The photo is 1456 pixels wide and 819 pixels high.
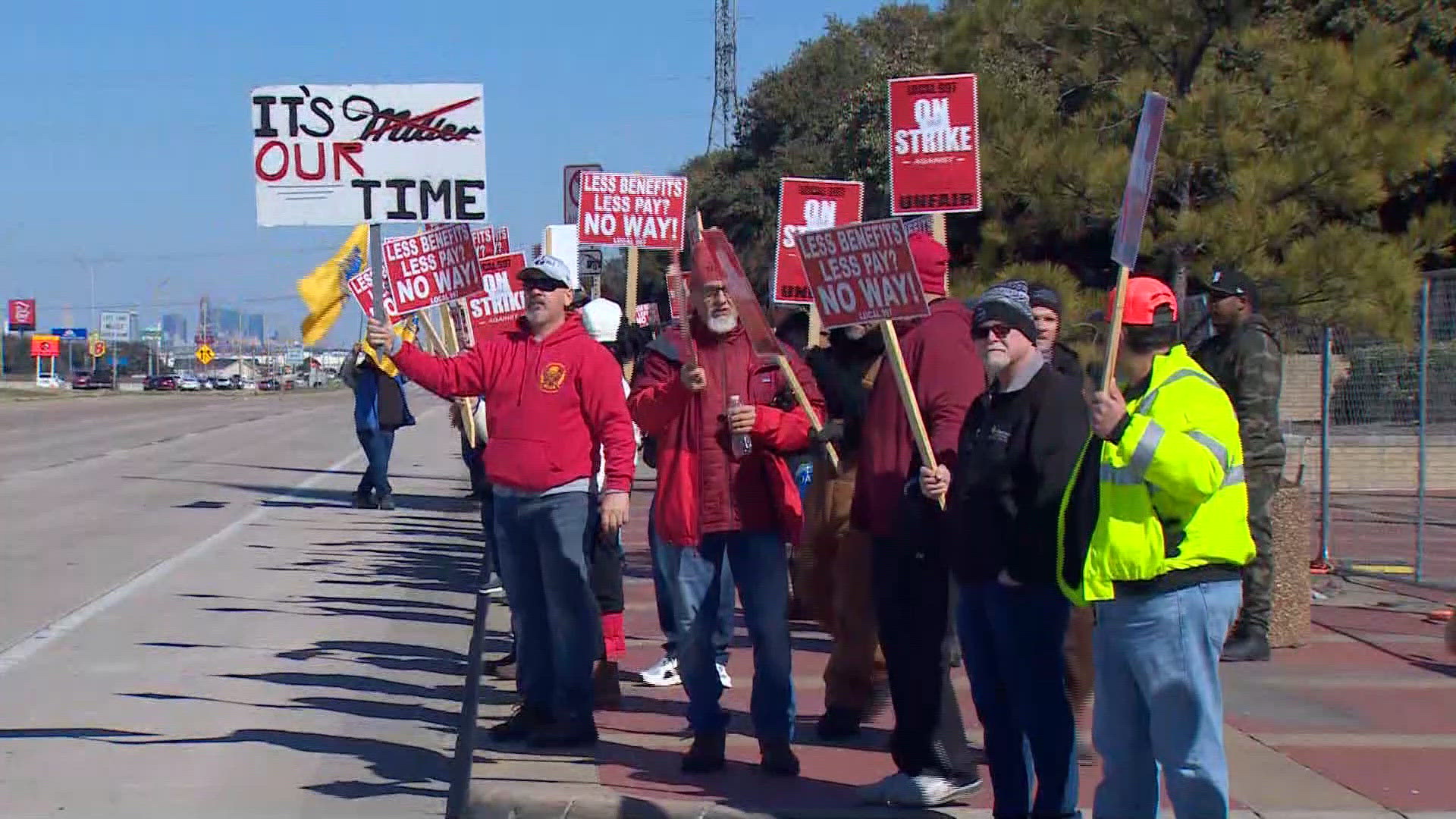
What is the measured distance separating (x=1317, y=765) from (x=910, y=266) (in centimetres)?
285

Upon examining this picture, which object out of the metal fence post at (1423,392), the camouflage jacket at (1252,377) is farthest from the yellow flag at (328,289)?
the metal fence post at (1423,392)

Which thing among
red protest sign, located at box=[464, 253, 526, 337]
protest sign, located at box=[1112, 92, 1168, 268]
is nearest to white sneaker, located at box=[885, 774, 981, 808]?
Answer: protest sign, located at box=[1112, 92, 1168, 268]

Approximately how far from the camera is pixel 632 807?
20.7 feet

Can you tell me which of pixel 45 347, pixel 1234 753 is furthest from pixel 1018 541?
pixel 45 347

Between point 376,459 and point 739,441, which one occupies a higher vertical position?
point 739,441

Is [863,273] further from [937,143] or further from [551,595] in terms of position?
[937,143]

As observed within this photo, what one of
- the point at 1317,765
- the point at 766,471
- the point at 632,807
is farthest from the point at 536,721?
the point at 1317,765

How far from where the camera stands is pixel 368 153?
7707mm

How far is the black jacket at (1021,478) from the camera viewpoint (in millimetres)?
5344

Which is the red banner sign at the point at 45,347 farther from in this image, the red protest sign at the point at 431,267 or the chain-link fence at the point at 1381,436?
the red protest sign at the point at 431,267

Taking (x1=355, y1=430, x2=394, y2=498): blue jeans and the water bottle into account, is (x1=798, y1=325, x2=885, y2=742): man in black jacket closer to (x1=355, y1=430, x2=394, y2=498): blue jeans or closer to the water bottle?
the water bottle

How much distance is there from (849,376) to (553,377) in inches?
49.8

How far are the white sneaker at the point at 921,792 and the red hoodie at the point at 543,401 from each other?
5.76 ft

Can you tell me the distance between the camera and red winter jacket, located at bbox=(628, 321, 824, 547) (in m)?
6.63
